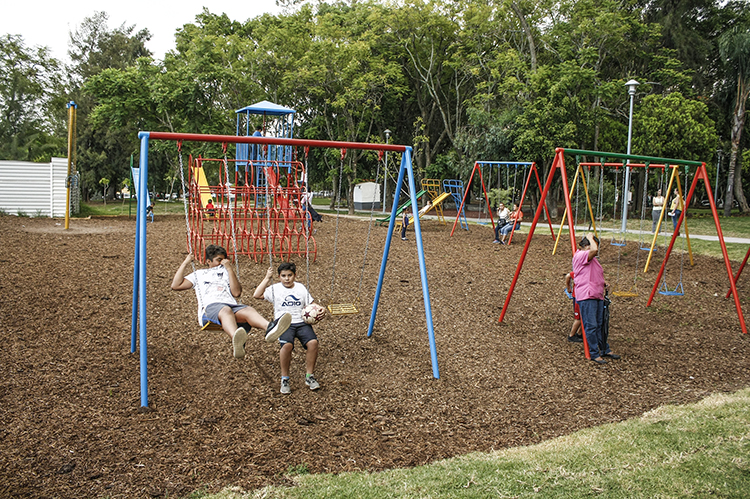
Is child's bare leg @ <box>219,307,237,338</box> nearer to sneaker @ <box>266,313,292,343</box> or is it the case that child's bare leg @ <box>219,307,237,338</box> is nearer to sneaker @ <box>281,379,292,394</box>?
sneaker @ <box>266,313,292,343</box>

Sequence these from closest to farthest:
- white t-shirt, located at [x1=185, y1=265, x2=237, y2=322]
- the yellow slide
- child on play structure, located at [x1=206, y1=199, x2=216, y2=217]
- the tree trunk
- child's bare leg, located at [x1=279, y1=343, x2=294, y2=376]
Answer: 1. child's bare leg, located at [x1=279, y1=343, x2=294, y2=376]
2. white t-shirt, located at [x1=185, y1=265, x2=237, y2=322]
3. the yellow slide
4. child on play structure, located at [x1=206, y1=199, x2=216, y2=217]
5. the tree trunk

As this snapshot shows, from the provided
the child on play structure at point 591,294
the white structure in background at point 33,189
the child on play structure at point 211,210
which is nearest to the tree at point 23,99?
the white structure in background at point 33,189

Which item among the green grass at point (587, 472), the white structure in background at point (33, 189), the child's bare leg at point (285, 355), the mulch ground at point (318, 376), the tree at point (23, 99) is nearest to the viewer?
the green grass at point (587, 472)

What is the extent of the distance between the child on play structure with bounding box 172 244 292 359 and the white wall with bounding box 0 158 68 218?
18.1 m

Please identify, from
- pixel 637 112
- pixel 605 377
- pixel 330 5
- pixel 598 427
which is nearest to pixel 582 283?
pixel 605 377

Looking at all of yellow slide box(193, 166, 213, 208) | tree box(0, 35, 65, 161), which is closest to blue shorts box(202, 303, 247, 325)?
yellow slide box(193, 166, 213, 208)

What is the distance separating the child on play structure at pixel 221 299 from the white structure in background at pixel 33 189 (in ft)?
55.8

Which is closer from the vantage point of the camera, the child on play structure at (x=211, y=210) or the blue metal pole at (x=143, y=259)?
the blue metal pole at (x=143, y=259)

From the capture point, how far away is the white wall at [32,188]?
20.2 metres

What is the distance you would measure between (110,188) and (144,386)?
50323mm

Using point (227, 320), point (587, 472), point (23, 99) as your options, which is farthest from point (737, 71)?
point (23, 99)

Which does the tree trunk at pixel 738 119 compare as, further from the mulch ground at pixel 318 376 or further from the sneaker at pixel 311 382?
the sneaker at pixel 311 382

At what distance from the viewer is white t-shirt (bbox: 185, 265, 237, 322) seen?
18.1ft

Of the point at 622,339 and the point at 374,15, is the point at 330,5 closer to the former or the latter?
the point at 374,15
